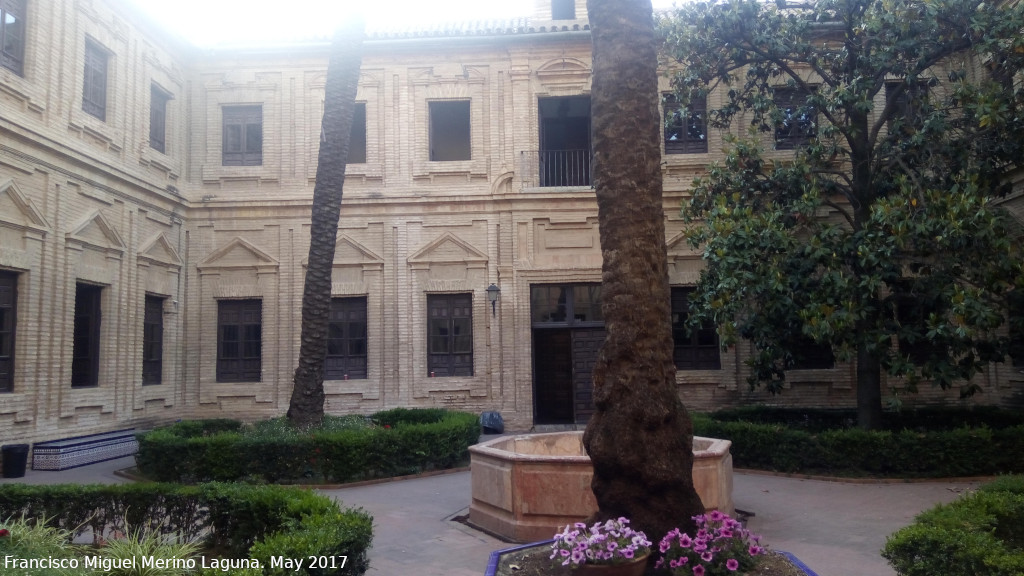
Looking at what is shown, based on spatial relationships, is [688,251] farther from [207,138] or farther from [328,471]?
[207,138]

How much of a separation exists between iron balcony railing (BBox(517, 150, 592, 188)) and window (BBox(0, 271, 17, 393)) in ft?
34.4

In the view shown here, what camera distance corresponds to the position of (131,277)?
1578 centimetres

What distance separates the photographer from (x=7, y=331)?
12.7 m

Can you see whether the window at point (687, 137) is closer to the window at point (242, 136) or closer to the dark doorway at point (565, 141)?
the dark doorway at point (565, 141)

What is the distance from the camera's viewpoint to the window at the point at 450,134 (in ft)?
62.5

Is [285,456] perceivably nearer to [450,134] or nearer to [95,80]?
[95,80]

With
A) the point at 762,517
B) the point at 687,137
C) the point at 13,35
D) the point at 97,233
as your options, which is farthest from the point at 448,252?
the point at 762,517

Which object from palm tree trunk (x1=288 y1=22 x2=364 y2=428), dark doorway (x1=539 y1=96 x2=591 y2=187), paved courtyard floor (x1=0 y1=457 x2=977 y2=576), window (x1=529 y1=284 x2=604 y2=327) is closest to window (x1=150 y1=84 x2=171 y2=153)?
palm tree trunk (x1=288 y1=22 x2=364 y2=428)

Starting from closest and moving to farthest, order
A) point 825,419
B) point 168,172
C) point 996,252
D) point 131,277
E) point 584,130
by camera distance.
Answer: point 996,252, point 825,419, point 131,277, point 168,172, point 584,130

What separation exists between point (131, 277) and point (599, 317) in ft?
33.7

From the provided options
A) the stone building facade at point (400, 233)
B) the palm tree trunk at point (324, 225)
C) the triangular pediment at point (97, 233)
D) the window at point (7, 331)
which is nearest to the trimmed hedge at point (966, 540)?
the palm tree trunk at point (324, 225)

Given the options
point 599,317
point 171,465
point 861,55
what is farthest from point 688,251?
point 171,465

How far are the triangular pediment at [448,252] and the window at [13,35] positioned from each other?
8.44m

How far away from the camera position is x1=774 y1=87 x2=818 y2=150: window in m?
13.9
